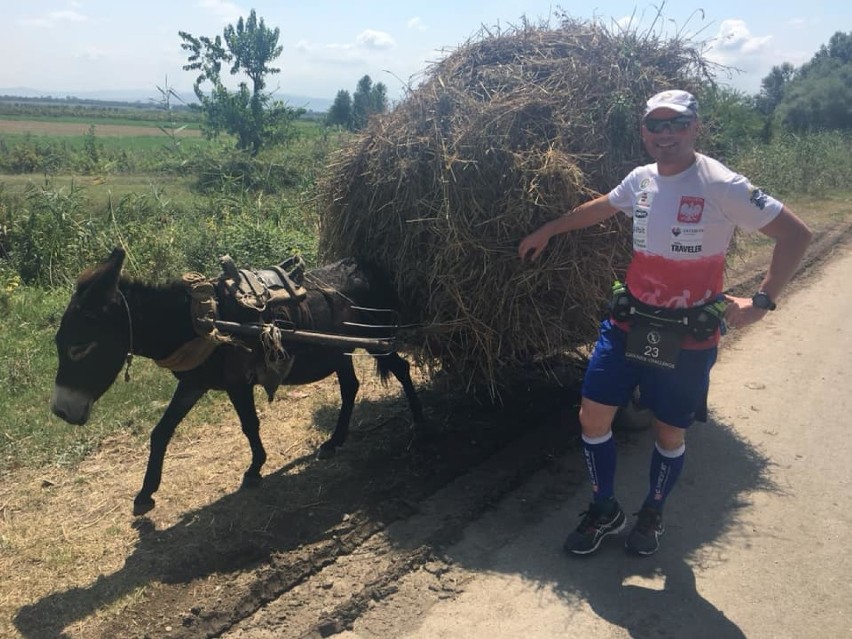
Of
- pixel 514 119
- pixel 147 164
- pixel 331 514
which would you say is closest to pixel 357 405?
pixel 331 514

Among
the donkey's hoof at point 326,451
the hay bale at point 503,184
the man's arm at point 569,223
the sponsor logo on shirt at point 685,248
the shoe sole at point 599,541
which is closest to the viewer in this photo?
the sponsor logo on shirt at point 685,248

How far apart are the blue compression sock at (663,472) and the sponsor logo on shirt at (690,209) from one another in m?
1.10

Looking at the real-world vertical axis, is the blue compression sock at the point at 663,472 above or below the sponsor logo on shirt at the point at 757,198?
below

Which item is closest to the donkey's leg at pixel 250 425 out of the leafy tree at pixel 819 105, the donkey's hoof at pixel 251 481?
the donkey's hoof at pixel 251 481

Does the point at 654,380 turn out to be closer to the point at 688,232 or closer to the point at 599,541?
the point at 688,232

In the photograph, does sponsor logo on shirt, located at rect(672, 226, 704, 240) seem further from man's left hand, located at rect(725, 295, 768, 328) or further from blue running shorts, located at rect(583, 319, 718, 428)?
blue running shorts, located at rect(583, 319, 718, 428)

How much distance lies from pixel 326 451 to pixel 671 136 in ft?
8.76

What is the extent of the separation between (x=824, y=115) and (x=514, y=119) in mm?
34404

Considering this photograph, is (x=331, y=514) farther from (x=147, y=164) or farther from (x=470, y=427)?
(x=147, y=164)

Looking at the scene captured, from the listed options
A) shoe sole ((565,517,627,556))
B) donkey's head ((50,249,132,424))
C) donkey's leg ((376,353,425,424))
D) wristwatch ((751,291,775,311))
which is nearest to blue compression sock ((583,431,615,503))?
shoe sole ((565,517,627,556))

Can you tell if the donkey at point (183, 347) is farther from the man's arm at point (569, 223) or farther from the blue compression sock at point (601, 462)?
the blue compression sock at point (601, 462)

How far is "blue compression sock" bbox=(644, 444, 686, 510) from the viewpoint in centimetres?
303

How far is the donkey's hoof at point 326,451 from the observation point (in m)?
3.99

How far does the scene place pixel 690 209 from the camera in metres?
2.65
